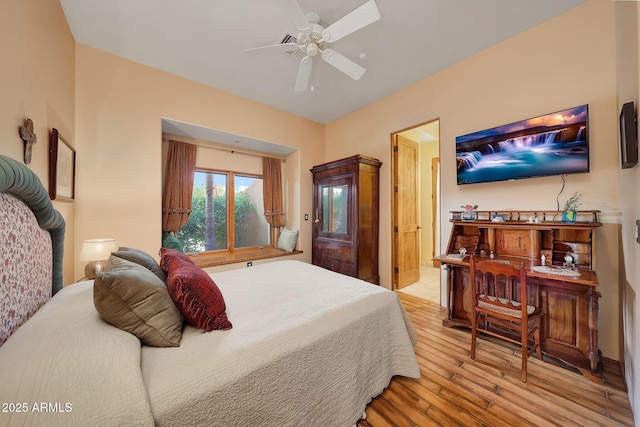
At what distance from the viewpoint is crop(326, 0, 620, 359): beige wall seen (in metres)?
1.83

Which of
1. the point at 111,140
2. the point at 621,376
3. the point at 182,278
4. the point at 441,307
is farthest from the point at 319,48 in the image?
the point at 621,376

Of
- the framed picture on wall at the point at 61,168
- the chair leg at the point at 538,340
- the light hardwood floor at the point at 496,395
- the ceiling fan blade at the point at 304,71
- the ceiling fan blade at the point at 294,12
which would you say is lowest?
the light hardwood floor at the point at 496,395

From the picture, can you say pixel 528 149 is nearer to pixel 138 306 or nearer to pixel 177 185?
pixel 138 306

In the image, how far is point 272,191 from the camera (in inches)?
166

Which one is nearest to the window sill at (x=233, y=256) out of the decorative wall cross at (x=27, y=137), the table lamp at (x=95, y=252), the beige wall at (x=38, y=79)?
the table lamp at (x=95, y=252)

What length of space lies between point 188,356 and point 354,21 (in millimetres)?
2309

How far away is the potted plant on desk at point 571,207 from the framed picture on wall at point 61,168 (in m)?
4.19

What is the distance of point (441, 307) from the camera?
2.82 metres

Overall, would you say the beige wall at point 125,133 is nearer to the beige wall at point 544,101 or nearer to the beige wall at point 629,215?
the beige wall at point 544,101

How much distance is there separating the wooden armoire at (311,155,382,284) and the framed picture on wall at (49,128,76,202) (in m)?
3.01

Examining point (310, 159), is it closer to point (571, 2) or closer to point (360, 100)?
point (360, 100)

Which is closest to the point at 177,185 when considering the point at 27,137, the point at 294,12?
the point at 27,137

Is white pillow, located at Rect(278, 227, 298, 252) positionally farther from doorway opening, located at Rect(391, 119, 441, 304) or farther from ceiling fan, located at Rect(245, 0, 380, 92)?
ceiling fan, located at Rect(245, 0, 380, 92)

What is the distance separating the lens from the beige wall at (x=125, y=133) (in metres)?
2.37
